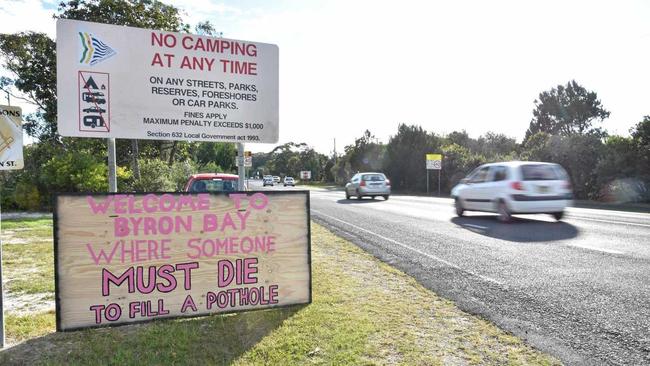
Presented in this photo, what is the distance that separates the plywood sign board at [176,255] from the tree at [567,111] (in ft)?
257

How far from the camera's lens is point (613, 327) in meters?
3.94

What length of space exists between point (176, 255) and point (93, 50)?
2215 mm

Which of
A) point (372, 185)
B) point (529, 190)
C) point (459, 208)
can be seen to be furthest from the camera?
point (372, 185)

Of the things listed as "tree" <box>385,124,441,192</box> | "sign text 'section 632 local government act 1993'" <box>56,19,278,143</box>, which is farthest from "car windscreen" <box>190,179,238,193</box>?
"tree" <box>385,124,441,192</box>

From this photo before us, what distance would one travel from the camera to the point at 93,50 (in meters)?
4.40

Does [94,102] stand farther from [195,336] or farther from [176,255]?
[195,336]

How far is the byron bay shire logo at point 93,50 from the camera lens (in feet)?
14.3

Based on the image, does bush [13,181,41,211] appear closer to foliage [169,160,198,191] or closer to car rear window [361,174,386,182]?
foliage [169,160,198,191]

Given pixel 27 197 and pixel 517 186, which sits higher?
pixel 517 186

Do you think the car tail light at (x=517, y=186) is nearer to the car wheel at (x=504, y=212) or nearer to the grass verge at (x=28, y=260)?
the car wheel at (x=504, y=212)

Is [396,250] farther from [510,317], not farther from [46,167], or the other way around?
[46,167]

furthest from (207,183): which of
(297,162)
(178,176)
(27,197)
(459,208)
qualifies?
(297,162)

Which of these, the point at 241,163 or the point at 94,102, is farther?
the point at 241,163

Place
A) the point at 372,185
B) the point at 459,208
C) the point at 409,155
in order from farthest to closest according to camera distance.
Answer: the point at 409,155, the point at 372,185, the point at 459,208
